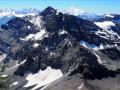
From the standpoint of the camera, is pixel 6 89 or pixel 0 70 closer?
pixel 6 89

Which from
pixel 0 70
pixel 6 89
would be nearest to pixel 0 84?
pixel 6 89

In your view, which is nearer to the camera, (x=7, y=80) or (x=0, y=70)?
(x=7, y=80)

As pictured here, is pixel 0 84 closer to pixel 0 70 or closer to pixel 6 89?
pixel 6 89

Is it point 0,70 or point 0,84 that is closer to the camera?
point 0,84

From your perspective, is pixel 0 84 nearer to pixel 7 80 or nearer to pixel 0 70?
pixel 7 80
